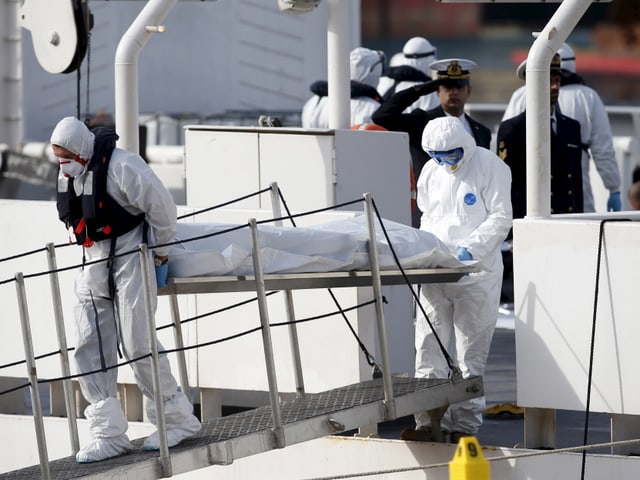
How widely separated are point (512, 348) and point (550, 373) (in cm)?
347

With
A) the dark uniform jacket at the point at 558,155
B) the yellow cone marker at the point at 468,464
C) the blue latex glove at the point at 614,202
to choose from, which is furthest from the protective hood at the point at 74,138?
the blue latex glove at the point at 614,202

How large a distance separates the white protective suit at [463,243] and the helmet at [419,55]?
5197mm

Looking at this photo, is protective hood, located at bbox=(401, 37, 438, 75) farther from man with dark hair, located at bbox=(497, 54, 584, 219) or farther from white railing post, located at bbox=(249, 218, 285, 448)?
white railing post, located at bbox=(249, 218, 285, 448)

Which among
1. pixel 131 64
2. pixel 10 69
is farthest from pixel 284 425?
pixel 10 69

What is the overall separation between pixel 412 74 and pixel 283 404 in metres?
5.02

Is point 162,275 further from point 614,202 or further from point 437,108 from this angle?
Result: point 614,202

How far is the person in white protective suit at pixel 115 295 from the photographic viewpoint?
7.04 metres

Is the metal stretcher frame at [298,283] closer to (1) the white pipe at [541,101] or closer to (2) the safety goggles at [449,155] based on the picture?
(1) the white pipe at [541,101]

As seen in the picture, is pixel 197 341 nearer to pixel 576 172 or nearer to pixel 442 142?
pixel 442 142

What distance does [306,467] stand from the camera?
8.76 metres

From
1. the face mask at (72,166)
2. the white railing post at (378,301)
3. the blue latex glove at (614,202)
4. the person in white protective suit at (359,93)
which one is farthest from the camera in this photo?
the person in white protective suit at (359,93)

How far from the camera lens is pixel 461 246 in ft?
26.8

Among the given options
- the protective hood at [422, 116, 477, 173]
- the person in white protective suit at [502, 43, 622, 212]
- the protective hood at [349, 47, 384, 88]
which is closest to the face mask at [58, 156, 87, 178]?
the protective hood at [422, 116, 477, 173]

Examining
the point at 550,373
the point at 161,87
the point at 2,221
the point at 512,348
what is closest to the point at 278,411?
the point at 550,373
